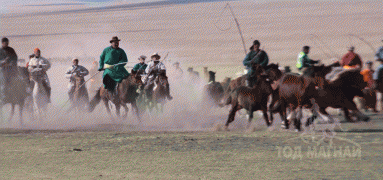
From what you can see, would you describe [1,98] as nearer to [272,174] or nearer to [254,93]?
[254,93]

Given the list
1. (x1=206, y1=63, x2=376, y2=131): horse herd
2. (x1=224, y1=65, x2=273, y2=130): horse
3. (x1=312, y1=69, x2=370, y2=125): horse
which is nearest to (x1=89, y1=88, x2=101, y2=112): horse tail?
(x1=206, y1=63, x2=376, y2=131): horse herd

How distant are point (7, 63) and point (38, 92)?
1753mm

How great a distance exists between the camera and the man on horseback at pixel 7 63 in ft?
54.9

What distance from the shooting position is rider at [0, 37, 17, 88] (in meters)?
16.7

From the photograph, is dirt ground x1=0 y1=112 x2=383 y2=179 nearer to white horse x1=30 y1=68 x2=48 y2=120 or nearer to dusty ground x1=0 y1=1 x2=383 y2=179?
dusty ground x1=0 y1=1 x2=383 y2=179

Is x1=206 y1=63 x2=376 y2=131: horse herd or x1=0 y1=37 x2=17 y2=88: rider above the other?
x1=0 y1=37 x2=17 y2=88: rider

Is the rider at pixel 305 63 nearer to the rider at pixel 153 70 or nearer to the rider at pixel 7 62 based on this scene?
the rider at pixel 153 70

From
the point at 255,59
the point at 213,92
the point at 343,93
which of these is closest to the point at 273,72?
the point at 255,59

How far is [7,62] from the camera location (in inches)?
659

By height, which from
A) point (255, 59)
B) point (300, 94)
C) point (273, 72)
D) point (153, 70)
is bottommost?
point (300, 94)

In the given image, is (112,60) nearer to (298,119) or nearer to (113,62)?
(113,62)

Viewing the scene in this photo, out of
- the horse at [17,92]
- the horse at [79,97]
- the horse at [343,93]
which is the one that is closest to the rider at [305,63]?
the horse at [343,93]

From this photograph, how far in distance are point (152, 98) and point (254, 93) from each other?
17.6ft

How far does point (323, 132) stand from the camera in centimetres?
1241
